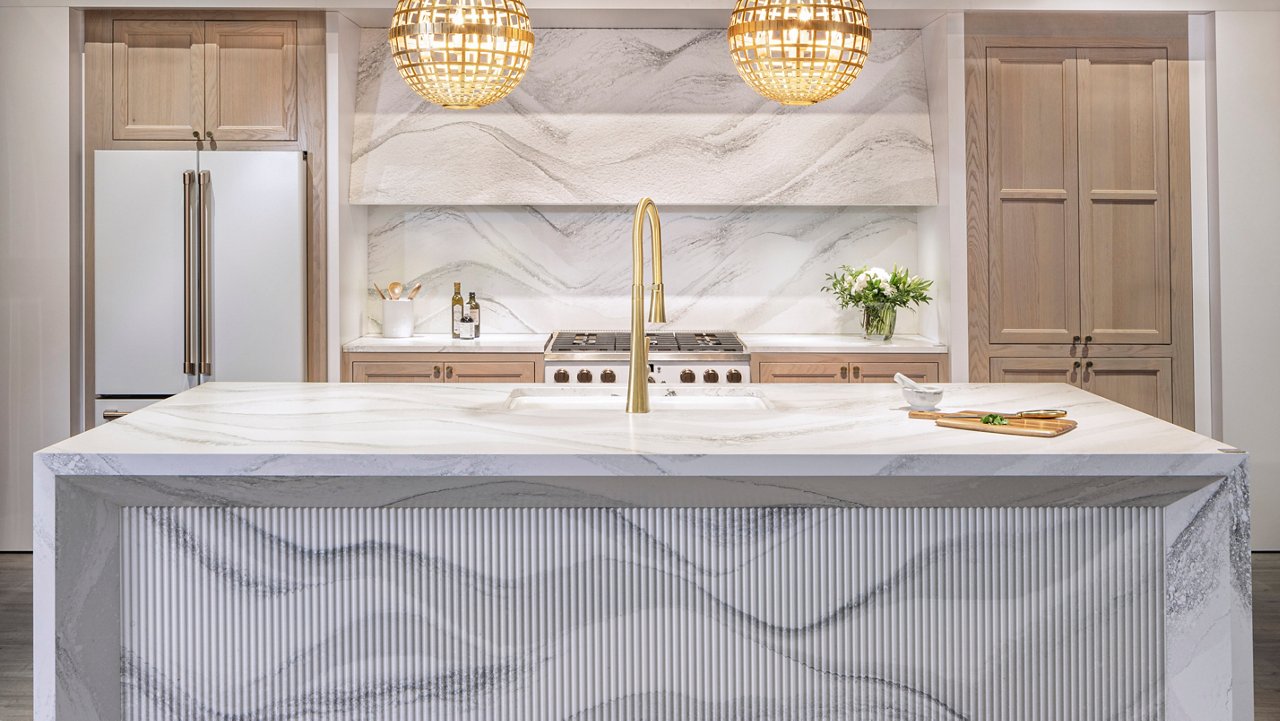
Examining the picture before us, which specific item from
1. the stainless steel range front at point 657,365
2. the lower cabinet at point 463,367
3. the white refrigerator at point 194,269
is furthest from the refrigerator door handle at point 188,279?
the stainless steel range front at point 657,365

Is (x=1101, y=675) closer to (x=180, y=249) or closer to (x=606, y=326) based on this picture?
(x=606, y=326)

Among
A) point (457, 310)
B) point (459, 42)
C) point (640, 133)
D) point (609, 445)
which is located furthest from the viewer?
point (457, 310)

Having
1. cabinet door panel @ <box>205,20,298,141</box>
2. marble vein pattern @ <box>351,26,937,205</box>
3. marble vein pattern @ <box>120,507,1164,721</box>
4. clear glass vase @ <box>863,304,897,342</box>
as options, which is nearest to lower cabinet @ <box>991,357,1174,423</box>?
clear glass vase @ <box>863,304,897,342</box>

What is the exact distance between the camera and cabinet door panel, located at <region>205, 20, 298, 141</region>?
4.51 m

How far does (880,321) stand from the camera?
15.7 ft

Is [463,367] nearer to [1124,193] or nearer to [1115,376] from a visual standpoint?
[1115,376]

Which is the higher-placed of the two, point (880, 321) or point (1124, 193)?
point (1124, 193)

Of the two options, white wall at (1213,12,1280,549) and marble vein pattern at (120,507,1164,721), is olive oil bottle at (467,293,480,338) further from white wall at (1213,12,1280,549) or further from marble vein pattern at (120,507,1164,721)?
white wall at (1213,12,1280,549)

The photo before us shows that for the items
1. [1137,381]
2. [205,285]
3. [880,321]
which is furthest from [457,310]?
[1137,381]

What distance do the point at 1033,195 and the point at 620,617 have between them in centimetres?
322

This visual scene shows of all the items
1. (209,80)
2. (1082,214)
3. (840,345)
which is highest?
(209,80)

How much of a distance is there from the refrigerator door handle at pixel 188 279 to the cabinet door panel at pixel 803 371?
2.35 meters

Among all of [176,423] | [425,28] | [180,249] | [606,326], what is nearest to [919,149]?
[606,326]

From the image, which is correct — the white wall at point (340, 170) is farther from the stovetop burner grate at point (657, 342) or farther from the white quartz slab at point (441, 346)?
the stovetop burner grate at point (657, 342)
